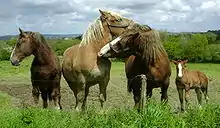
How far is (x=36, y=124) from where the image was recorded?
6785 mm

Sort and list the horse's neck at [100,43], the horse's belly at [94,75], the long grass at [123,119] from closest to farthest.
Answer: the long grass at [123,119]
the horse's belly at [94,75]
the horse's neck at [100,43]

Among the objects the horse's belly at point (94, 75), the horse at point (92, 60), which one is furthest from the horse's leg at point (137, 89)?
the horse's belly at point (94, 75)

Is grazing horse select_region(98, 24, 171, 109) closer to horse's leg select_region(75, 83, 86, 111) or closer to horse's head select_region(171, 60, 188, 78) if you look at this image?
horse's leg select_region(75, 83, 86, 111)

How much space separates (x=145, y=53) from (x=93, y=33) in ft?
4.49

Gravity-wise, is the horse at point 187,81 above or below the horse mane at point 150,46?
below

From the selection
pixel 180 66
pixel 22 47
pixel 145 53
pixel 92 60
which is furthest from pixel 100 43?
pixel 180 66

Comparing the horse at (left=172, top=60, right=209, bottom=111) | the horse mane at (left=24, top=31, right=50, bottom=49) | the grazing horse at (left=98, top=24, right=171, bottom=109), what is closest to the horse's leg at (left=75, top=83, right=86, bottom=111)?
the grazing horse at (left=98, top=24, right=171, bottom=109)

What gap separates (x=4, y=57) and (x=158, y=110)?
40.8 meters

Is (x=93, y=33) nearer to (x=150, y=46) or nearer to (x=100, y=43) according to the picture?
(x=100, y=43)

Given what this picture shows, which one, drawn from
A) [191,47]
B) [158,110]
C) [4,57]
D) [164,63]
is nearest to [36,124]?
[158,110]

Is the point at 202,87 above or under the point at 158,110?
under

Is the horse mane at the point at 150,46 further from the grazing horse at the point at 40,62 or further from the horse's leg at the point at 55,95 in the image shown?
the horse's leg at the point at 55,95

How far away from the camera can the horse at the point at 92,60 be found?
29.3ft

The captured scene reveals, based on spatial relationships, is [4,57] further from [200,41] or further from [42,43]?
[42,43]
